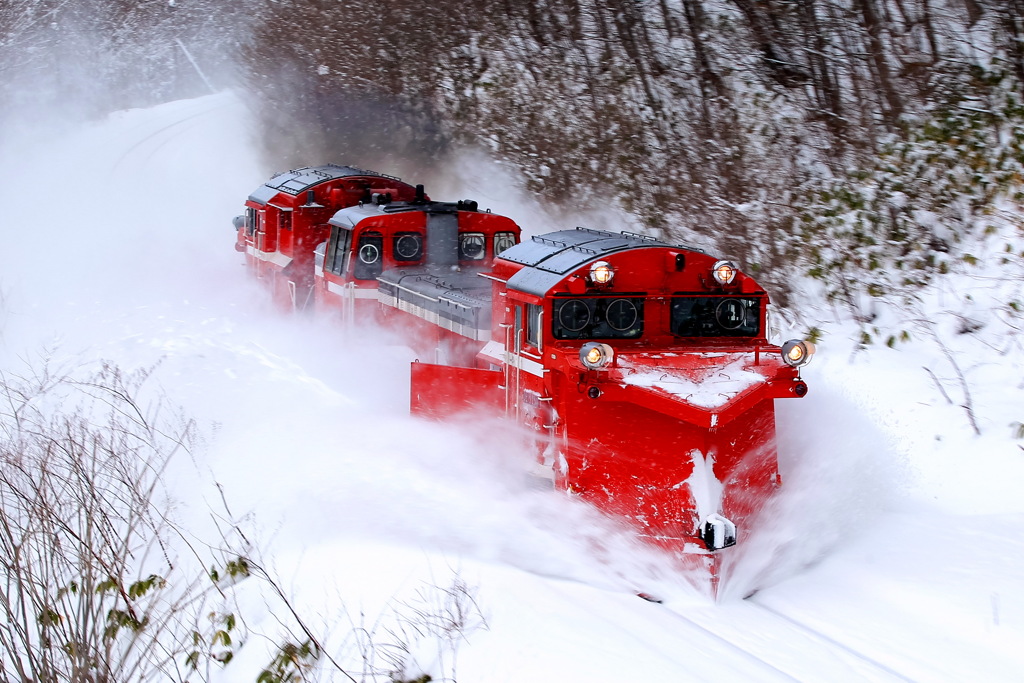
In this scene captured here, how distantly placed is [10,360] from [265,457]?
7.08 m

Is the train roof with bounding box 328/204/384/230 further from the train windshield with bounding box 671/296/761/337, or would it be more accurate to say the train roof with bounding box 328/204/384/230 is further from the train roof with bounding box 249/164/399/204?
the train windshield with bounding box 671/296/761/337

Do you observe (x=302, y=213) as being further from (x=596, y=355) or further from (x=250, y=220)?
(x=596, y=355)

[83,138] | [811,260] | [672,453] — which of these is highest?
[83,138]

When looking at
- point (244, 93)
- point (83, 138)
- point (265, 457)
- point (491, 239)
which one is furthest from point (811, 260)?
point (83, 138)

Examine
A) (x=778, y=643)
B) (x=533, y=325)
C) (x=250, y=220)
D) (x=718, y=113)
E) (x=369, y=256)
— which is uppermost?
(x=718, y=113)

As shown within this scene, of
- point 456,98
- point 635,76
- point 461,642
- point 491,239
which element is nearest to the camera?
point 461,642

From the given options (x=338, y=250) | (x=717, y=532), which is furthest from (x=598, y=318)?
(x=338, y=250)

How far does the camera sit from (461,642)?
6.54m

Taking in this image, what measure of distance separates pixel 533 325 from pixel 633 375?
1160 mm

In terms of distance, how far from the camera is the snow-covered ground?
6.55m

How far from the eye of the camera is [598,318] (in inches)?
328

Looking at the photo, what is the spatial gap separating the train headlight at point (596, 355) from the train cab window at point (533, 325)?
0.90 metres

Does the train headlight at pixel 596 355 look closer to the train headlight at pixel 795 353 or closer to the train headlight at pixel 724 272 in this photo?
the train headlight at pixel 795 353

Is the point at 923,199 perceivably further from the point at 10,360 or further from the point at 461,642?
the point at 10,360
